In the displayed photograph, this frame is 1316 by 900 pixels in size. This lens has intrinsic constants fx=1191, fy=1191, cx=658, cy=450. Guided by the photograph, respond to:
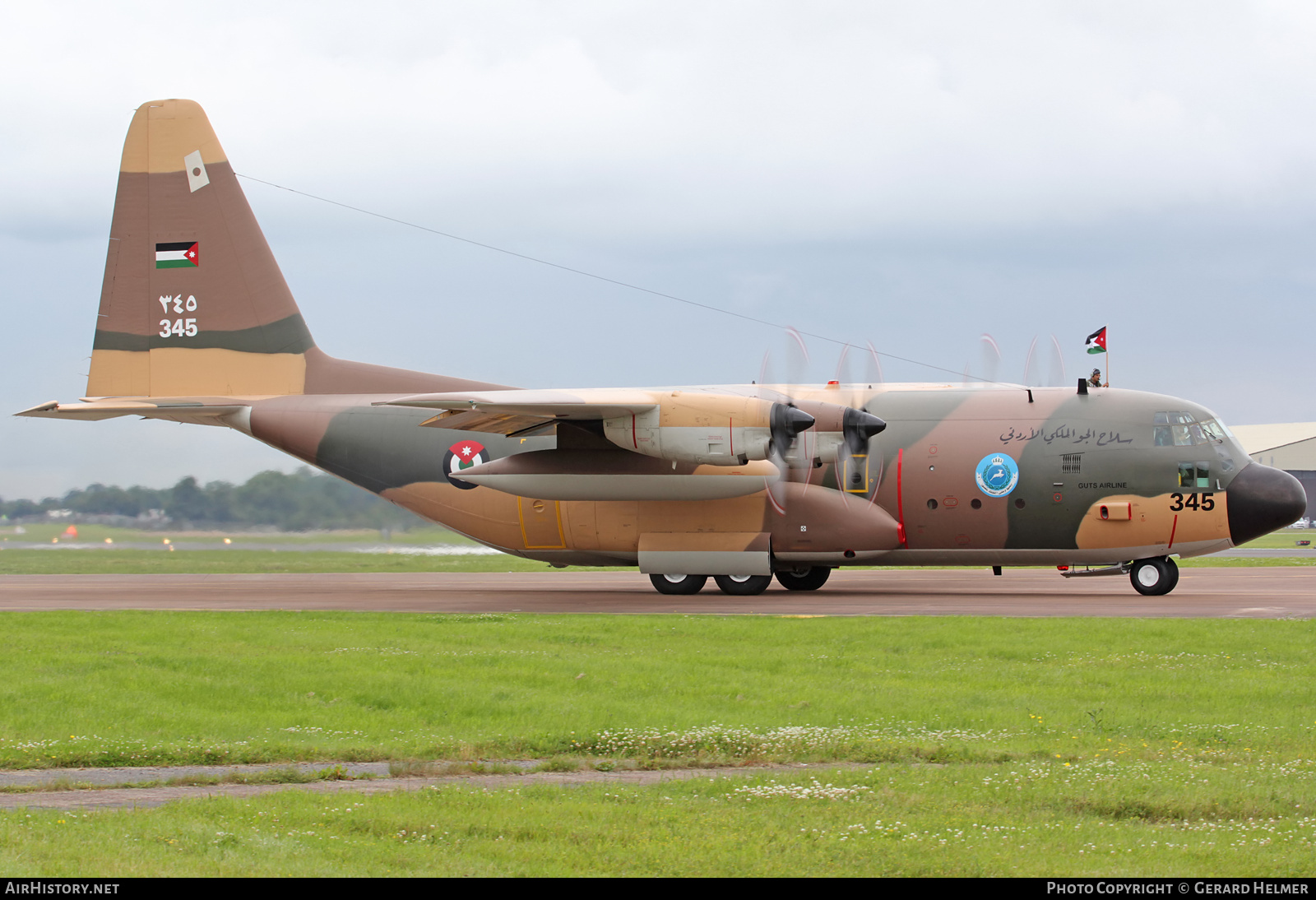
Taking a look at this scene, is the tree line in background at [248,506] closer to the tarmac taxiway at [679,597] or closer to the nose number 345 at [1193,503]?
the tarmac taxiway at [679,597]

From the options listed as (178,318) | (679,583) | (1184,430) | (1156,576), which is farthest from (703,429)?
(178,318)

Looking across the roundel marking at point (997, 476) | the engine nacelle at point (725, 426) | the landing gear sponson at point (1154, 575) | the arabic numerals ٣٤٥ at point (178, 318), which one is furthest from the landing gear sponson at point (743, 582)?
the arabic numerals ٣٤٥ at point (178, 318)

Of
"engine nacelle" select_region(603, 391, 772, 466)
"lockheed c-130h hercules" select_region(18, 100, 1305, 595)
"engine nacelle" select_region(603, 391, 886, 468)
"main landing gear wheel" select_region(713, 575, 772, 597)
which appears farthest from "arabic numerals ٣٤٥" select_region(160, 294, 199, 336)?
"main landing gear wheel" select_region(713, 575, 772, 597)

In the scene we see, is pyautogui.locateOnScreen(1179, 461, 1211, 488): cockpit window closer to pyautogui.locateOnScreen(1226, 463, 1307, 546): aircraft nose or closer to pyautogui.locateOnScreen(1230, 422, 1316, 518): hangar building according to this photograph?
pyautogui.locateOnScreen(1226, 463, 1307, 546): aircraft nose

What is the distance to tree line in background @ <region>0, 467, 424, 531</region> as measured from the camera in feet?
99.5

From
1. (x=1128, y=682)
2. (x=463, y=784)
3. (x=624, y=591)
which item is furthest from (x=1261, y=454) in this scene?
(x=463, y=784)

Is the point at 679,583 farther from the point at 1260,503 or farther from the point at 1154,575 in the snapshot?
the point at 1260,503

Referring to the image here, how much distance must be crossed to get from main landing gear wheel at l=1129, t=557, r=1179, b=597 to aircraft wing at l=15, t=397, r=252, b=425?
798 inches

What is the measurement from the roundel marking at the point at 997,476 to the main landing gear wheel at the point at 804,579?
4.88 metres

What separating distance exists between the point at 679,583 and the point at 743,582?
1469 millimetres

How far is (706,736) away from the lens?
10156 millimetres

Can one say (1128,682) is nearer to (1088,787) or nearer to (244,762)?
(1088,787)

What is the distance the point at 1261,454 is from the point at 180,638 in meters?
113

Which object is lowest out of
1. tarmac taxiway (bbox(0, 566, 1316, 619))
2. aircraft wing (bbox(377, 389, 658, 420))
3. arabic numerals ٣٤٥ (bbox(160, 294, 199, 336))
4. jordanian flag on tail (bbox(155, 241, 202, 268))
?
tarmac taxiway (bbox(0, 566, 1316, 619))
